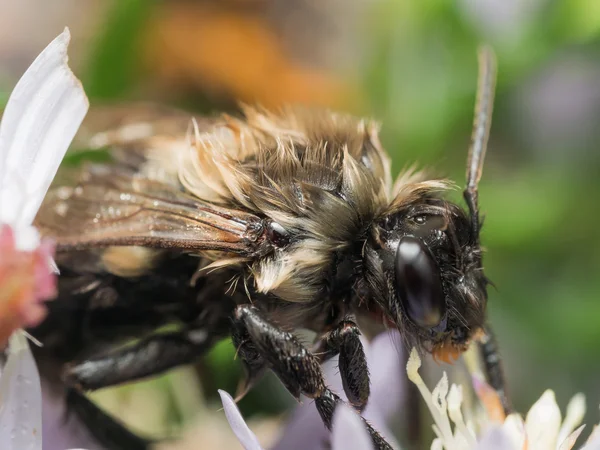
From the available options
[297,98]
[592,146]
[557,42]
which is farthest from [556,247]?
[297,98]

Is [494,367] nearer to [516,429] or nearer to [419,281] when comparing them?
[516,429]

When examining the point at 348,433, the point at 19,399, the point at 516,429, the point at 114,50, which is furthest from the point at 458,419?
the point at 114,50

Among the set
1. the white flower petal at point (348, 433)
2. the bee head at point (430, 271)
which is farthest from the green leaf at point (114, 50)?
the white flower petal at point (348, 433)

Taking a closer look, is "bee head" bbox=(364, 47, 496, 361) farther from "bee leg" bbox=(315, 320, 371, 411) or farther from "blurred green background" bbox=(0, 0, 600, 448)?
"blurred green background" bbox=(0, 0, 600, 448)

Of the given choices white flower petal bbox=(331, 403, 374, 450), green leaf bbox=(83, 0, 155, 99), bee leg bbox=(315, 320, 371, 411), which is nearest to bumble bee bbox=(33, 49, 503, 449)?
bee leg bbox=(315, 320, 371, 411)

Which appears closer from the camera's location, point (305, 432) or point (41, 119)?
point (41, 119)

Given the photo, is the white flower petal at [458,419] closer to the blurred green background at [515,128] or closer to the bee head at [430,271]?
the bee head at [430,271]
